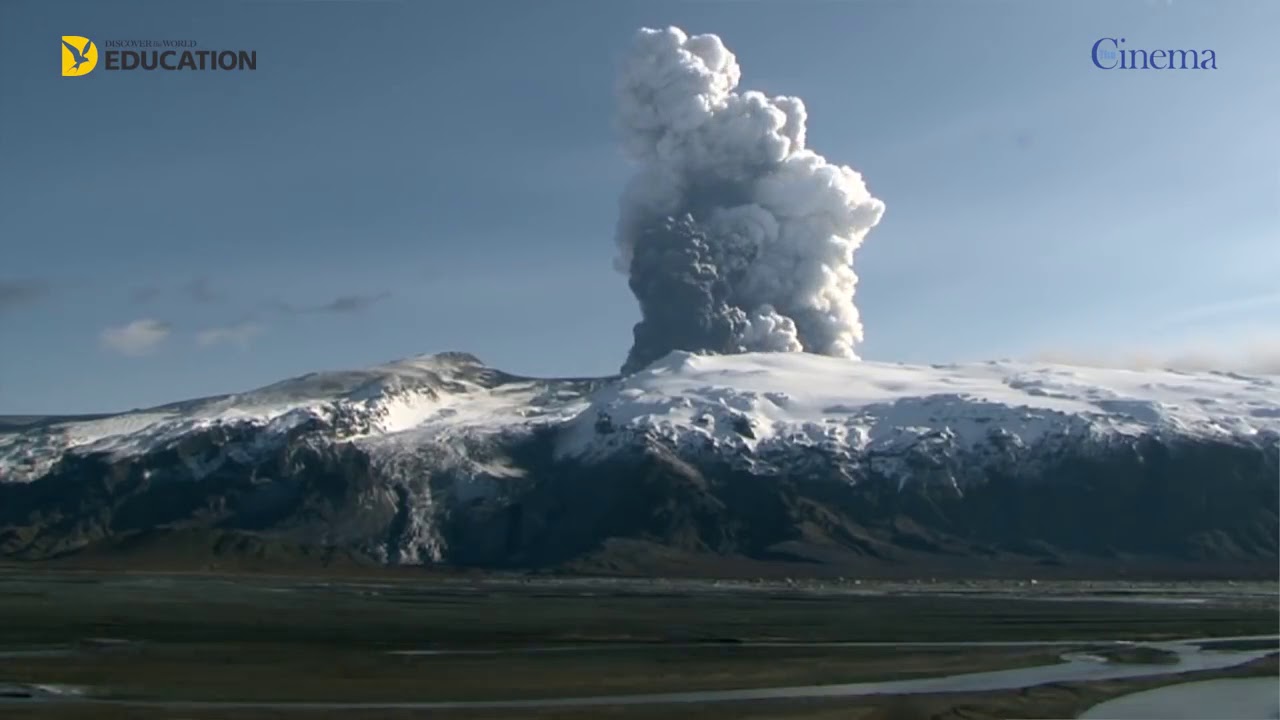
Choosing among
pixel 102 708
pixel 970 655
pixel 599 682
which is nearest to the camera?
pixel 102 708

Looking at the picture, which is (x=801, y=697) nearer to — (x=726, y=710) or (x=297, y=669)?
(x=726, y=710)

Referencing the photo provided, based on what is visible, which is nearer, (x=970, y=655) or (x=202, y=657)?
(x=202, y=657)

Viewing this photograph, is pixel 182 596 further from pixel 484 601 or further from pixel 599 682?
pixel 599 682

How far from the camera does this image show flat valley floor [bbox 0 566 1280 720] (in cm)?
6906

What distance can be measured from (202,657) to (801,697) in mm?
40550

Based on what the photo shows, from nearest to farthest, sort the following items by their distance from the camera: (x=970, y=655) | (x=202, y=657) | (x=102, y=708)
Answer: (x=102, y=708), (x=202, y=657), (x=970, y=655)

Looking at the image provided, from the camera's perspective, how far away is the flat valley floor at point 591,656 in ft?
227

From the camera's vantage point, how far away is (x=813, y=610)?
472ft

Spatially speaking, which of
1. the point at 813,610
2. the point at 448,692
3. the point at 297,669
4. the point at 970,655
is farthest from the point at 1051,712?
the point at 813,610

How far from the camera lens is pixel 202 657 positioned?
86312 mm

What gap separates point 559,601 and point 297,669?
3170 inches

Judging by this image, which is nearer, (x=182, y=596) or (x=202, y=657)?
(x=202, y=657)

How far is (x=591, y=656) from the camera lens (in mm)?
90562

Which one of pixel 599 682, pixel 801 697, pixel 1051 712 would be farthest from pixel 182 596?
pixel 1051 712
